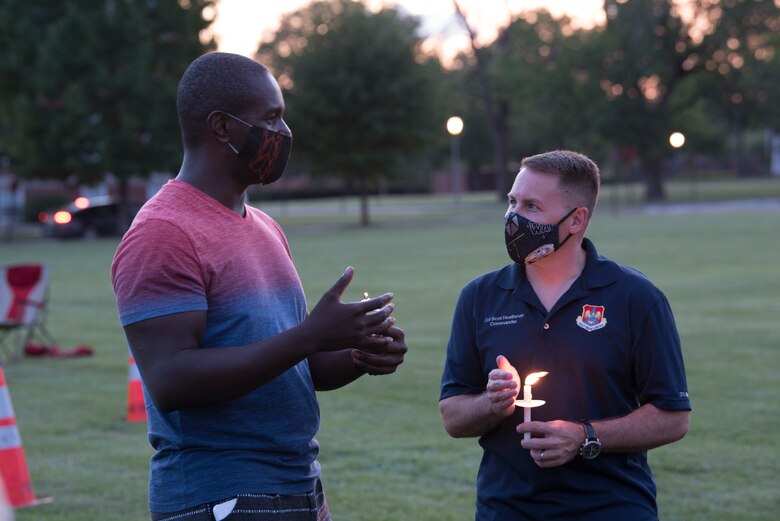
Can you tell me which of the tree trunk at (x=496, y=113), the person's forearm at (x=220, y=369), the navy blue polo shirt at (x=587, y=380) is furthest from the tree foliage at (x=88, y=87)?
the person's forearm at (x=220, y=369)

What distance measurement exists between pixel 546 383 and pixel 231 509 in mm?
1129

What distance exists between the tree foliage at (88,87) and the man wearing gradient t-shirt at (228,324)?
41.8m

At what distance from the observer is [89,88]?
44906mm

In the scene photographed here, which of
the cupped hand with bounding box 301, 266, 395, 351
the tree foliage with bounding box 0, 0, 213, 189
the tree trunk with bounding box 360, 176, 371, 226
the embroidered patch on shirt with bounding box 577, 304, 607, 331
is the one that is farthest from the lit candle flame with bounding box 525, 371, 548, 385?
the tree trunk with bounding box 360, 176, 371, 226

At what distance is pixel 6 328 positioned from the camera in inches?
549

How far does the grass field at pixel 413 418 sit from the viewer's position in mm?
7133

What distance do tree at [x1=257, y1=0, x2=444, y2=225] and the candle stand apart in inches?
1755

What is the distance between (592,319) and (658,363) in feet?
0.84

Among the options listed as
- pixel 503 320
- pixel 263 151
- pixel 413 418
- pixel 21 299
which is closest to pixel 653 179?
pixel 21 299

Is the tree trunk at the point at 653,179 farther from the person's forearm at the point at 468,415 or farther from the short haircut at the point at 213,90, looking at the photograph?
the short haircut at the point at 213,90

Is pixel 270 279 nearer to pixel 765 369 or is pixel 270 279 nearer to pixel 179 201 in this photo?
pixel 179 201

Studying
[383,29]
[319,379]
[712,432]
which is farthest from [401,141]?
[319,379]

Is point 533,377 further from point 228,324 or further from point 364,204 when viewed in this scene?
point 364,204

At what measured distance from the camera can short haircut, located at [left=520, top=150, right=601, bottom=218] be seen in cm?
385
